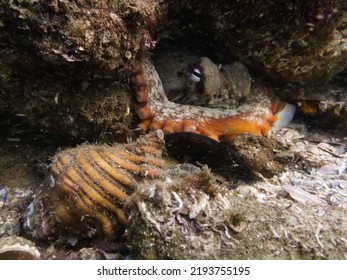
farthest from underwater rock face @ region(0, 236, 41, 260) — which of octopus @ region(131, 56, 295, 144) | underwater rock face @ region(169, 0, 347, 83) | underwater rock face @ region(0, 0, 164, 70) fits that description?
underwater rock face @ region(169, 0, 347, 83)

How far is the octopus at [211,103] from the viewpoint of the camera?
149 inches

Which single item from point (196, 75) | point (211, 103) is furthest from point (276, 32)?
point (211, 103)

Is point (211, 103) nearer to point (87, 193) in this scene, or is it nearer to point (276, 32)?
point (276, 32)

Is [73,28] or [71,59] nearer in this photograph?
[73,28]

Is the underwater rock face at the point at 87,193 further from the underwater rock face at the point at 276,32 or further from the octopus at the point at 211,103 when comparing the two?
the underwater rock face at the point at 276,32

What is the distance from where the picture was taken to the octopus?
12.4 ft

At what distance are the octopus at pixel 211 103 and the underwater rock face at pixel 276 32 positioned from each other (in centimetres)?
34

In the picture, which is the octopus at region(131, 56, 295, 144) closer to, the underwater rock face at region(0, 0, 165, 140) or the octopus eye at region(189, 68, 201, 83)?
the octopus eye at region(189, 68, 201, 83)

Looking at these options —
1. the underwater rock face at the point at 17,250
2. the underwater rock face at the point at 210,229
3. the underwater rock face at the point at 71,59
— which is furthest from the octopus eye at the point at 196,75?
the underwater rock face at the point at 17,250

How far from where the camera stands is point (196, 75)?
4.01m

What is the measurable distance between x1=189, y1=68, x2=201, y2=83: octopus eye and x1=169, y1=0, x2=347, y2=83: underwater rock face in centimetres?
55

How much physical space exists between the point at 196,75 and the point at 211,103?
0.51m
